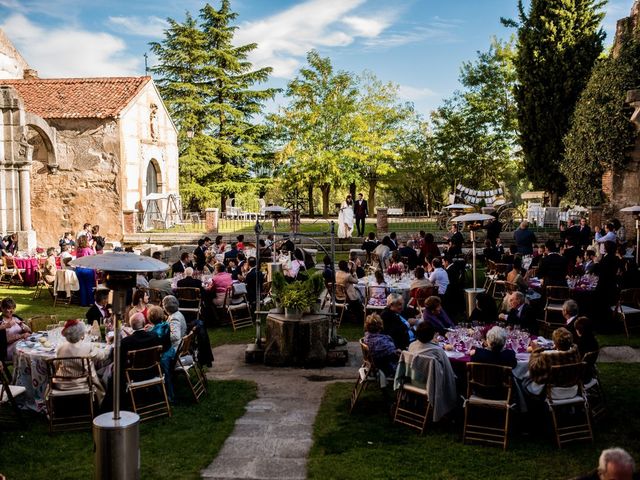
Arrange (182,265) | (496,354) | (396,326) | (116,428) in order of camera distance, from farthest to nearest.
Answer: (182,265) → (396,326) → (496,354) → (116,428)

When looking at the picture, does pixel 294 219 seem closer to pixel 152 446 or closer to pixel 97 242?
pixel 97 242

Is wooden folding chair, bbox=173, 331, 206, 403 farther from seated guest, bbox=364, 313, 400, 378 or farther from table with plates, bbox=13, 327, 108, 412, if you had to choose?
seated guest, bbox=364, 313, 400, 378

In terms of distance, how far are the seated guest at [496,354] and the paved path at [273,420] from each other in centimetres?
221

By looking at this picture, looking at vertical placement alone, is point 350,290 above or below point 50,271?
below

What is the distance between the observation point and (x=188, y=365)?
9000 mm

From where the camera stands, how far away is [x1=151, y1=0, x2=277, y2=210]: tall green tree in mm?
39562

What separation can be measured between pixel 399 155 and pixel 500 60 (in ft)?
28.8

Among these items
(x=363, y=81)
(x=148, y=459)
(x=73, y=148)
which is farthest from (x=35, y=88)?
(x=148, y=459)

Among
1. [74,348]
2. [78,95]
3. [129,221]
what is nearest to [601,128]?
[129,221]

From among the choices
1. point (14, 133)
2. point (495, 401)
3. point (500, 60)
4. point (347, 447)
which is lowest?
point (347, 447)

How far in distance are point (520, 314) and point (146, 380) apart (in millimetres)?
5361

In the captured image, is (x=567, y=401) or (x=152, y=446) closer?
(x=567, y=401)

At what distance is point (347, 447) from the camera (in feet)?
23.5

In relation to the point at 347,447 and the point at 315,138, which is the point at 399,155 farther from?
the point at 347,447
